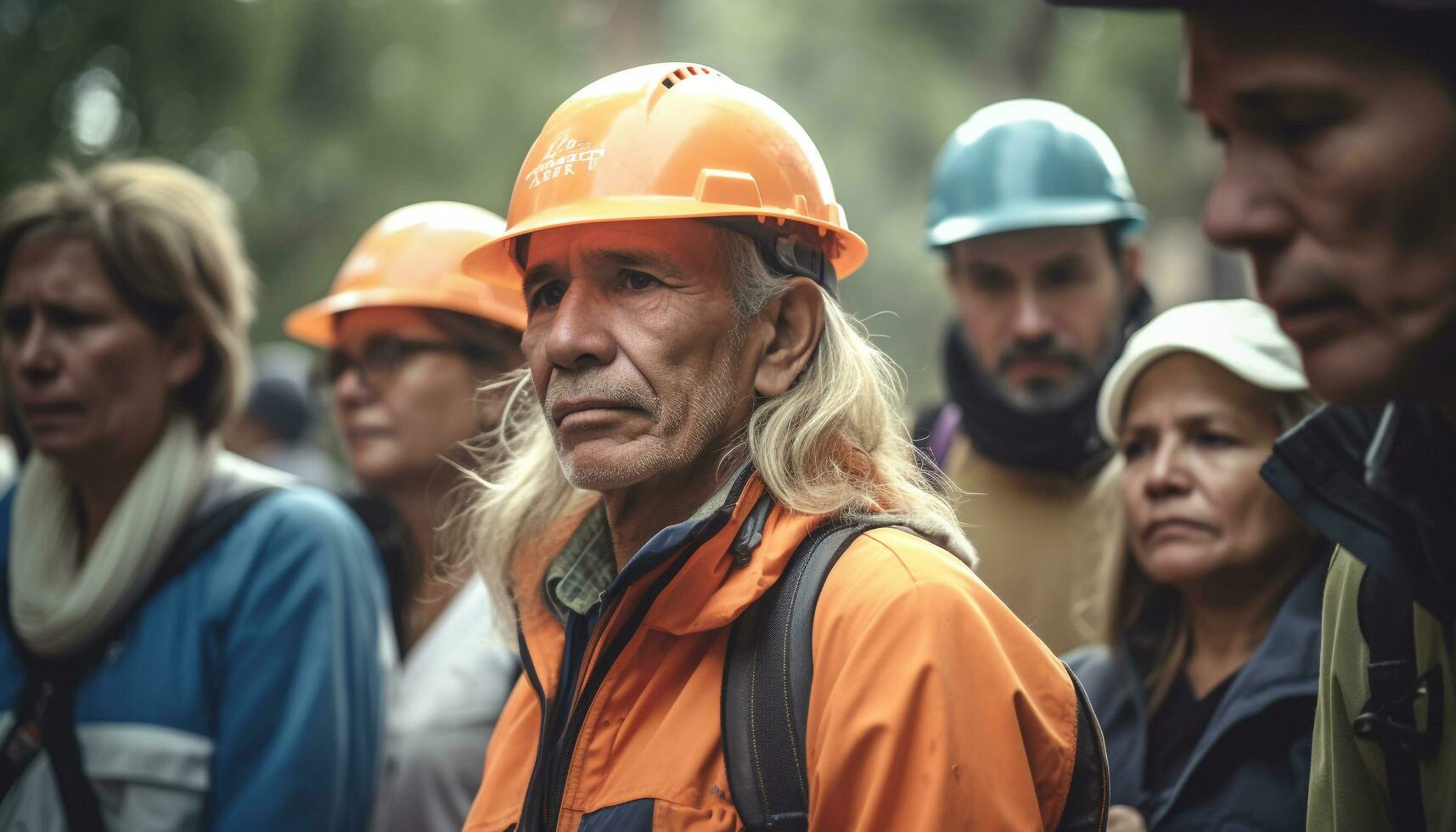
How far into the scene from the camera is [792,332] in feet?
7.63

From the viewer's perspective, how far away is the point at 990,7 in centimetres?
1306

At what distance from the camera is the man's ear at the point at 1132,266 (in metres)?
4.13

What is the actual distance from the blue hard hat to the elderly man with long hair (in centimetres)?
162

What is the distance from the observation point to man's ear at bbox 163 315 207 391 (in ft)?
11.8

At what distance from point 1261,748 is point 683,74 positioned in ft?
5.79

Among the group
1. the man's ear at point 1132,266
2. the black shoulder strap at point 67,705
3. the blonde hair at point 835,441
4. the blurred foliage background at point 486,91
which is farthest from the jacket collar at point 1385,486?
the blurred foliage background at point 486,91

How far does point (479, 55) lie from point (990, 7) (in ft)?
18.0

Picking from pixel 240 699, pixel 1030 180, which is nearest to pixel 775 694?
pixel 240 699

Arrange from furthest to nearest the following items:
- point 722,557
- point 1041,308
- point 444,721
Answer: point 1041,308 < point 444,721 < point 722,557

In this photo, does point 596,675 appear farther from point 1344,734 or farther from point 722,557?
point 1344,734

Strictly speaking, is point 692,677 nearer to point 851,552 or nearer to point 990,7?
point 851,552

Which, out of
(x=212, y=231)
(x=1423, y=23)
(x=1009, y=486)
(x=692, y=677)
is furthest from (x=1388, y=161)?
(x=212, y=231)

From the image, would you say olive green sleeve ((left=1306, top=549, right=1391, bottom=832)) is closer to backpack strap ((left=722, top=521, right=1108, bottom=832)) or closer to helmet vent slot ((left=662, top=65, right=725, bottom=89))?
backpack strap ((left=722, top=521, right=1108, bottom=832))

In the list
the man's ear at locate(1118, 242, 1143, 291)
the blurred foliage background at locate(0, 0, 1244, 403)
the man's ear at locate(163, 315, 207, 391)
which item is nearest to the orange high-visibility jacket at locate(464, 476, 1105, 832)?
the man's ear at locate(163, 315, 207, 391)
